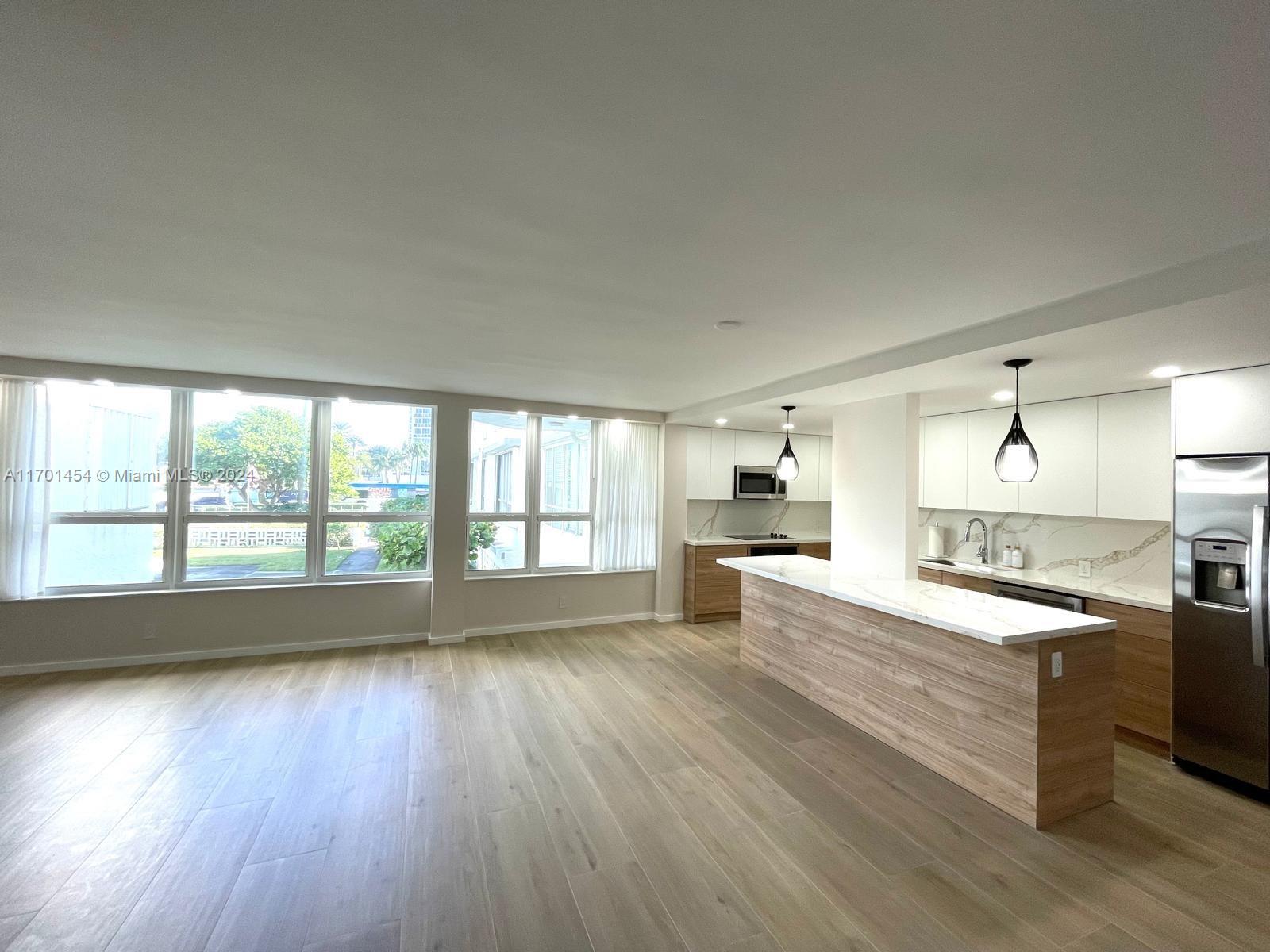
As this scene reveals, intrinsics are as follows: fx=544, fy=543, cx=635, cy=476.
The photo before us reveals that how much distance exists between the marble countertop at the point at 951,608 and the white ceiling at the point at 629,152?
4.96 ft

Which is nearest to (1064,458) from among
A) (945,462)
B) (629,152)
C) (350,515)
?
(945,462)

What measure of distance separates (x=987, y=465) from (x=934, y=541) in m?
1.13

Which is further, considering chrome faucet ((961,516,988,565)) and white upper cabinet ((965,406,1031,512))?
chrome faucet ((961,516,988,565))

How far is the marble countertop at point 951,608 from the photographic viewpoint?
2.61 meters

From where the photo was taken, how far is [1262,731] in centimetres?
283

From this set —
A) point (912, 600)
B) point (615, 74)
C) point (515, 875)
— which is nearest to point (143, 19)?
point (615, 74)

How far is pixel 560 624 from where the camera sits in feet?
19.7

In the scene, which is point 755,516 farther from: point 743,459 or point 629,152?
point 629,152

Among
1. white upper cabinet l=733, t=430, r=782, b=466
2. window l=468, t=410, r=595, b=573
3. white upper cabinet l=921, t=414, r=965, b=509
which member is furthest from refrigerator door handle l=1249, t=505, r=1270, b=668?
window l=468, t=410, r=595, b=573

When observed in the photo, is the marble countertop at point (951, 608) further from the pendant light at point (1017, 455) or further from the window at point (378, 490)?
the window at point (378, 490)

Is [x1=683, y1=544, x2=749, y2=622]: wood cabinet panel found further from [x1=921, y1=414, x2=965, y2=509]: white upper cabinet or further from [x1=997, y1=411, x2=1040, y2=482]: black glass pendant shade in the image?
[x1=997, y1=411, x2=1040, y2=482]: black glass pendant shade

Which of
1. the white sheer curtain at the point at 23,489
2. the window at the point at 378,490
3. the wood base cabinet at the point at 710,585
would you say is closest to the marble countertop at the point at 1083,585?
the wood base cabinet at the point at 710,585

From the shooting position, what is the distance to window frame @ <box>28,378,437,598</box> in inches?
Answer: 181

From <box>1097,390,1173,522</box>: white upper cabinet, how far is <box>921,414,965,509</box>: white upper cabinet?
1192 mm
